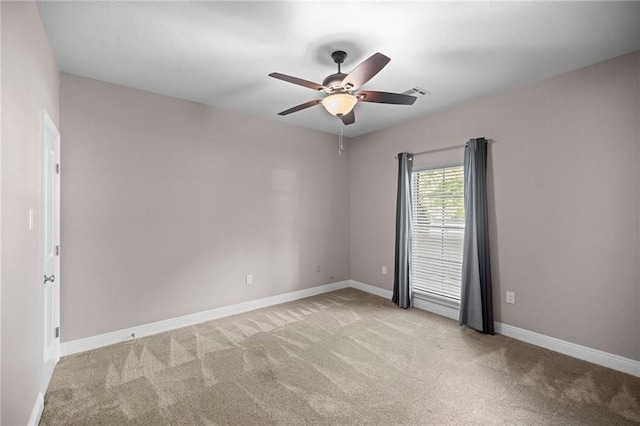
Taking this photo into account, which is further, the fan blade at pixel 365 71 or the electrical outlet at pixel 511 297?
the electrical outlet at pixel 511 297

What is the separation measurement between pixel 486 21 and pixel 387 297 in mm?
3768

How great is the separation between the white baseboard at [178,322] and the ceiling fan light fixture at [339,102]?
115 inches

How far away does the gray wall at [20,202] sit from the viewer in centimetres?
150

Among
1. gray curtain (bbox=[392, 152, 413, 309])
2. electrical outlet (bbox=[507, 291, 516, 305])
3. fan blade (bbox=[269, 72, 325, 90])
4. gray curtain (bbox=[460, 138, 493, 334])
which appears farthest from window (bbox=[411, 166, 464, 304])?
fan blade (bbox=[269, 72, 325, 90])

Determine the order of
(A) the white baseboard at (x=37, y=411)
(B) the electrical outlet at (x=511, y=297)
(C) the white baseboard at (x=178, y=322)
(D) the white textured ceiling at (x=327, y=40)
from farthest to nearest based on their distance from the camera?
(B) the electrical outlet at (x=511, y=297) < (C) the white baseboard at (x=178, y=322) < (D) the white textured ceiling at (x=327, y=40) < (A) the white baseboard at (x=37, y=411)

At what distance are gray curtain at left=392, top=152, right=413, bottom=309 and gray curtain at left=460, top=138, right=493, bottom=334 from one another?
2.75 feet

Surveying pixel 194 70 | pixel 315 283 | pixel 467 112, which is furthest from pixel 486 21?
pixel 315 283

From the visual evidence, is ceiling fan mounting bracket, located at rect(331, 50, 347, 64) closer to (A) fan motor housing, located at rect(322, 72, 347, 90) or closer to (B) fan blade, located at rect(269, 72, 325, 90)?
(A) fan motor housing, located at rect(322, 72, 347, 90)

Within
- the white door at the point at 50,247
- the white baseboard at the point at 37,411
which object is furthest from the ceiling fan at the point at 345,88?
the white baseboard at the point at 37,411

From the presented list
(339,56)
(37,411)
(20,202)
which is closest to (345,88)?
(339,56)

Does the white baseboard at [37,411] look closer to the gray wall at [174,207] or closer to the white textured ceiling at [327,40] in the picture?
the gray wall at [174,207]

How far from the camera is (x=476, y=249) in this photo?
3.47 m

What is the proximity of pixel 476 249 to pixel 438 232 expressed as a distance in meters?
0.67

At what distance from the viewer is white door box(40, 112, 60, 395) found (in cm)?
240
